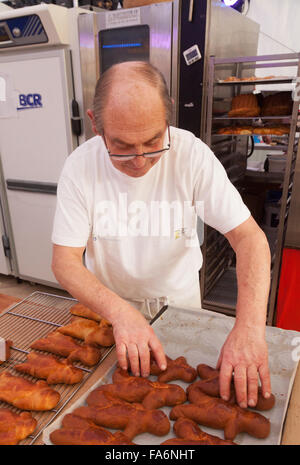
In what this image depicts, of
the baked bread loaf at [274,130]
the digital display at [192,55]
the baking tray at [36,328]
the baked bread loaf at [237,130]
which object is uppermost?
the digital display at [192,55]

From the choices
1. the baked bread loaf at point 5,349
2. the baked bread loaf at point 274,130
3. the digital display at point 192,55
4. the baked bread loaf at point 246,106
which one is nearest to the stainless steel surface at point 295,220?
the baked bread loaf at point 274,130

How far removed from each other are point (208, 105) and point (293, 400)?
81.9 inches

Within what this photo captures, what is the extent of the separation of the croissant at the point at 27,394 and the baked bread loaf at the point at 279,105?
2.43m

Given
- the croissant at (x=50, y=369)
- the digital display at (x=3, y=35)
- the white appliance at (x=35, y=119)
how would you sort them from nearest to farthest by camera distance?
the croissant at (x=50, y=369) → the white appliance at (x=35, y=119) → the digital display at (x=3, y=35)

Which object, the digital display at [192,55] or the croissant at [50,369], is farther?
the digital display at [192,55]

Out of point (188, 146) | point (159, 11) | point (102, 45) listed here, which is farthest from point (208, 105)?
point (188, 146)

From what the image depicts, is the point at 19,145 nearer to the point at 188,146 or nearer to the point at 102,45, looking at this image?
the point at 102,45

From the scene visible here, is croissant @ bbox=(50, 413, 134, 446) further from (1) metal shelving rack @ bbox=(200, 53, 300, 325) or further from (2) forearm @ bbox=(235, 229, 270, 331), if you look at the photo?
(1) metal shelving rack @ bbox=(200, 53, 300, 325)

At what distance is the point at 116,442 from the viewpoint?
2.86ft

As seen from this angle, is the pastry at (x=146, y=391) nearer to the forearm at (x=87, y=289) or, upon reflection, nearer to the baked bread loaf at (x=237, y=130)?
the forearm at (x=87, y=289)

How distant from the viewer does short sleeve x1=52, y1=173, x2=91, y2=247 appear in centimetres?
136

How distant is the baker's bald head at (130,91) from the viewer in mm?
1014

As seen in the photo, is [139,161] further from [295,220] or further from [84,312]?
[295,220]

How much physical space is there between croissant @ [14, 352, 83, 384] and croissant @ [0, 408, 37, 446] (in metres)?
0.15
